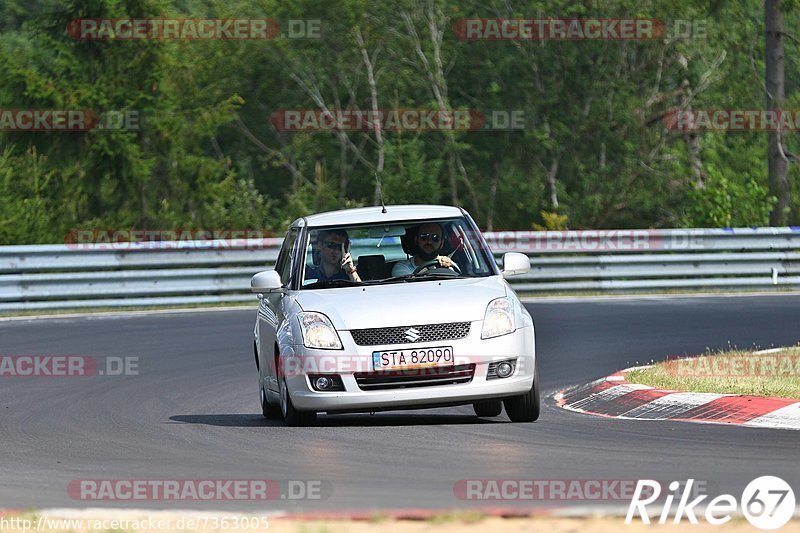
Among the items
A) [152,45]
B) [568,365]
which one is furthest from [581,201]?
[568,365]

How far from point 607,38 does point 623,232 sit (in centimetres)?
2118

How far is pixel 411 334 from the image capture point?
10.8 metres

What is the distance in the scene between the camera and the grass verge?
1196cm

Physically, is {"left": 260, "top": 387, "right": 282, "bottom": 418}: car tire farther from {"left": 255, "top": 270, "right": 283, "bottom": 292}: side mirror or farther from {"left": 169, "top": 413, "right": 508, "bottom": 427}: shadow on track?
{"left": 255, "top": 270, "right": 283, "bottom": 292}: side mirror

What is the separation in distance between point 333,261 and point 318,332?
0.99 m

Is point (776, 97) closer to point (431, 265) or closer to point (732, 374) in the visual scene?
point (732, 374)

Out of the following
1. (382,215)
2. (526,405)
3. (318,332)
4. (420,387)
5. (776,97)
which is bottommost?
(526,405)

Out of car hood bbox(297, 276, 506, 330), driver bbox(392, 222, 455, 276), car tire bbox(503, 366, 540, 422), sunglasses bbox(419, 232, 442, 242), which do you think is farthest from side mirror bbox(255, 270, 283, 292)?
car tire bbox(503, 366, 540, 422)

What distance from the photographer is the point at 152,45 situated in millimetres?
35125

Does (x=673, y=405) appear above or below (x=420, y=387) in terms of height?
below

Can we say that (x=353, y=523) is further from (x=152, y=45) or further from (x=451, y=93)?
(x=451, y=93)

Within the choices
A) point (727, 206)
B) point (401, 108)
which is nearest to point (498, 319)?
point (727, 206)

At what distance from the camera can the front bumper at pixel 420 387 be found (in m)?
10.8

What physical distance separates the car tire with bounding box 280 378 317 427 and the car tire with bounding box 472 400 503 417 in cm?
129
